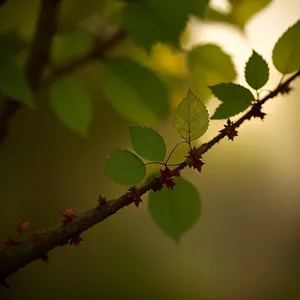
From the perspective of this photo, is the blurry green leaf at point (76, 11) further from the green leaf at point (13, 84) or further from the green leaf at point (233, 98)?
the green leaf at point (233, 98)

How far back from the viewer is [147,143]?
210 mm

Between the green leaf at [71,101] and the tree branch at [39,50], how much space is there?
0.07 feet

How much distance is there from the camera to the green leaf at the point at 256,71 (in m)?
0.23

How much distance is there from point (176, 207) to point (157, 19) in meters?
0.16

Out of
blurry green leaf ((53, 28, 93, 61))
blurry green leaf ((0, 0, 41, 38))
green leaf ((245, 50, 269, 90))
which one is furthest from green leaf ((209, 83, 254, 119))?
blurry green leaf ((0, 0, 41, 38))

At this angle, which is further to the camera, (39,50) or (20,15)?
(20,15)

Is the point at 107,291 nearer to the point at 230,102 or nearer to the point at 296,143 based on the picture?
the point at 296,143

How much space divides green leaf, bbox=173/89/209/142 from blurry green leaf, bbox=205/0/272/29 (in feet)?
0.68

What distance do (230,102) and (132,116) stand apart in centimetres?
18

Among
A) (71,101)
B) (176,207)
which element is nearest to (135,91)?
(71,101)

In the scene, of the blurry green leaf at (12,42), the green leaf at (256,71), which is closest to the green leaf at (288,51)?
the green leaf at (256,71)

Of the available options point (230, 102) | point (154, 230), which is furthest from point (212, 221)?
point (230, 102)

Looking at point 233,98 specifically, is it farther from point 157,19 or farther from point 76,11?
point 76,11

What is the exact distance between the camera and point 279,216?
0.63 m
